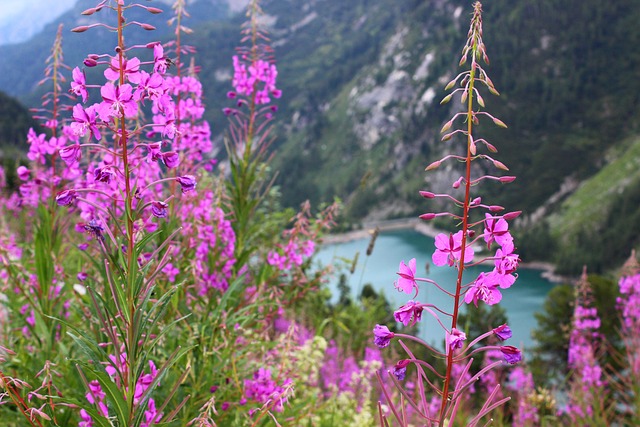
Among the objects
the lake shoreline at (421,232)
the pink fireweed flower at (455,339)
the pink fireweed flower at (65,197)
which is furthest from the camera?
the lake shoreline at (421,232)

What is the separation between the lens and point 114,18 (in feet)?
7.16

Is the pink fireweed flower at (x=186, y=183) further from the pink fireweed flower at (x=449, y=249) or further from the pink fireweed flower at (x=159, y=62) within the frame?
the pink fireweed flower at (x=449, y=249)

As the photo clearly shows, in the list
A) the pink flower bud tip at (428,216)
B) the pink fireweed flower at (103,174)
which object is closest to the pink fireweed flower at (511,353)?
the pink flower bud tip at (428,216)

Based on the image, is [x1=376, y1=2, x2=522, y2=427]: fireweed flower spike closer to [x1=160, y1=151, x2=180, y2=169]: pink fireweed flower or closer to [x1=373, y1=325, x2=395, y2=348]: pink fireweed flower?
[x1=373, y1=325, x2=395, y2=348]: pink fireweed flower

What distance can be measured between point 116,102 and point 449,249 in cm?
121

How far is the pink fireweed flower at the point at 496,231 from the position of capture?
5.67 feet

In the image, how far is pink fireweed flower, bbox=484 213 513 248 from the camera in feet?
5.67

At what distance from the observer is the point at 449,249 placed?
5.83 feet

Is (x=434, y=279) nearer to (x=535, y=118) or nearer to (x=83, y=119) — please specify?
(x=83, y=119)

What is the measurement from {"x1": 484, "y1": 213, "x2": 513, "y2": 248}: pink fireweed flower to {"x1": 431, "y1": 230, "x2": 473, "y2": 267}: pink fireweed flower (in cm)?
8

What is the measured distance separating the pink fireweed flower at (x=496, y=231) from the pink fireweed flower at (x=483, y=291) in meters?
0.12

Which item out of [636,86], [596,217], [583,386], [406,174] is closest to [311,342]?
[583,386]

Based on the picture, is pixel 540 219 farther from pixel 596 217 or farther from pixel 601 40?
pixel 601 40

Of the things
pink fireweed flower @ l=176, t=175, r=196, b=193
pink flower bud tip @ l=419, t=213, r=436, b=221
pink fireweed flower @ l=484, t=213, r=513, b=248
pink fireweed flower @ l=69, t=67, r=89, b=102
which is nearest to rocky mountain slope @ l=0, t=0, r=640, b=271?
pink fireweed flower @ l=69, t=67, r=89, b=102
